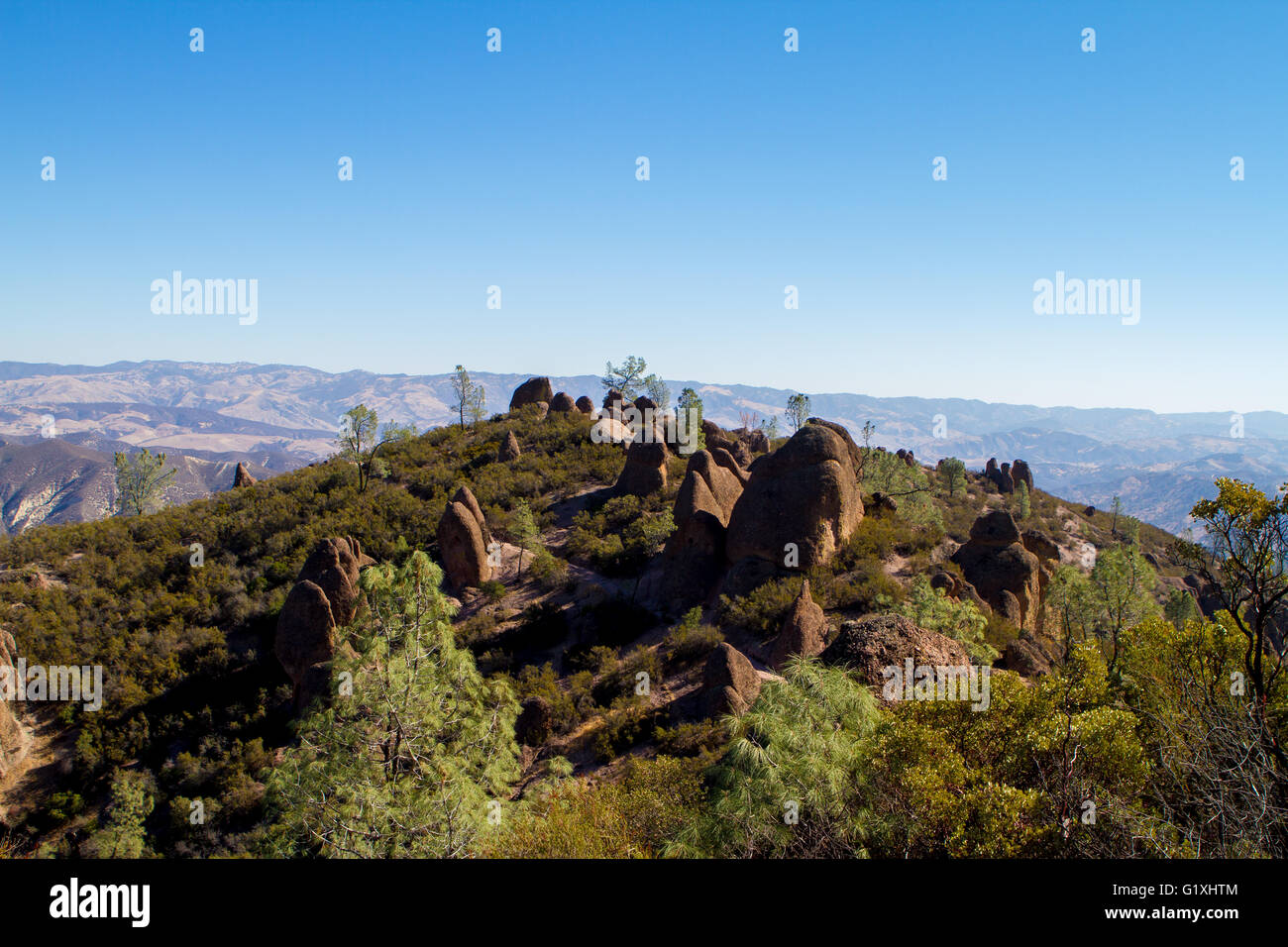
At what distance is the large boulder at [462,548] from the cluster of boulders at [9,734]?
→ 15.2 metres

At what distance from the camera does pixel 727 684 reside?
739 inches

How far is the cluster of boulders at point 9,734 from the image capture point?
2041cm

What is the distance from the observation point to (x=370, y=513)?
35.9 m

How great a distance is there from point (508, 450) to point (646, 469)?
13.1 m

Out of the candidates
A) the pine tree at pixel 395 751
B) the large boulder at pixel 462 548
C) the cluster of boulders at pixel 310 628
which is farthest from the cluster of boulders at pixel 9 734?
the pine tree at pixel 395 751

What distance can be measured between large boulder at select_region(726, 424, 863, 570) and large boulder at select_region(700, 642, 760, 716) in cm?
709

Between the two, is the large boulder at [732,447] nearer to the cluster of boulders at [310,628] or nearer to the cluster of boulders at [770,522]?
the cluster of boulders at [770,522]

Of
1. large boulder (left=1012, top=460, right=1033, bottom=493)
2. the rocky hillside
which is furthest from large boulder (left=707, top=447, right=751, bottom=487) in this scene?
large boulder (left=1012, top=460, right=1033, bottom=493)

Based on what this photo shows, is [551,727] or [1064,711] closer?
[1064,711]

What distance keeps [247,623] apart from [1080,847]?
97.4 feet

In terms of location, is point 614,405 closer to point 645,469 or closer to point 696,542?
point 645,469

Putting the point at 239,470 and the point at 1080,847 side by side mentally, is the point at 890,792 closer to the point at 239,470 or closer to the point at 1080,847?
the point at 1080,847

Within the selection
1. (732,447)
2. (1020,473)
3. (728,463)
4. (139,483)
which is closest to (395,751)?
(728,463)
